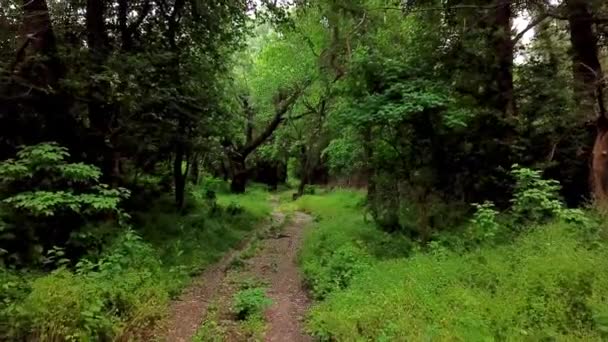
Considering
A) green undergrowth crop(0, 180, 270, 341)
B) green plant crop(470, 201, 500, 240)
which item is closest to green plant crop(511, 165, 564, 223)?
green plant crop(470, 201, 500, 240)

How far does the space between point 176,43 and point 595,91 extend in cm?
1065

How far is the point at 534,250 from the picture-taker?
672 cm

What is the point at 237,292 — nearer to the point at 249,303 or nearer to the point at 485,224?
the point at 249,303

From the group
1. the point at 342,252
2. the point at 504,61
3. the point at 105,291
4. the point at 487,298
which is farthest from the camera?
the point at 504,61

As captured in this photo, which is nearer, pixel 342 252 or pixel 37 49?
pixel 37 49

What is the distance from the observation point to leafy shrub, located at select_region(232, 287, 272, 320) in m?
7.65

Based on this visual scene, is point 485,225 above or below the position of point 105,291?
above

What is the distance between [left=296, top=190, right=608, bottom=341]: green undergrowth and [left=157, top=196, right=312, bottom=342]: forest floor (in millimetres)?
512

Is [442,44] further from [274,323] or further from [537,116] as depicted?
[274,323]

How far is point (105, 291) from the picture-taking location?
6.67 meters

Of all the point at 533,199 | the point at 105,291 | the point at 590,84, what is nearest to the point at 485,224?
the point at 533,199

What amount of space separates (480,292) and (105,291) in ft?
16.6

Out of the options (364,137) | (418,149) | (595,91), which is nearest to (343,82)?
(364,137)

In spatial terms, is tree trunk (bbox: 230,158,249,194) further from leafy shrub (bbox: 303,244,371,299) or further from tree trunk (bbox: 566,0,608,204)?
tree trunk (bbox: 566,0,608,204)
